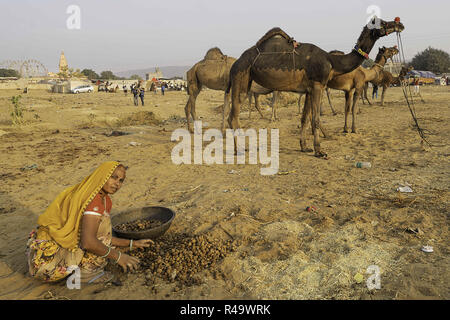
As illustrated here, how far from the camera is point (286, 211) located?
4.24m

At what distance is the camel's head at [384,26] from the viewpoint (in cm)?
604

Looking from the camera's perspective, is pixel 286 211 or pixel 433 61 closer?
pixel 286 211

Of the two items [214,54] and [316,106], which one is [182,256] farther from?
[214,54]

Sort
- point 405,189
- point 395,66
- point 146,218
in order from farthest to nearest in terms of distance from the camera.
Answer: point 395,66 < point 405,189 < point 146,218

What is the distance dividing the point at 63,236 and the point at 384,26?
22.1ft

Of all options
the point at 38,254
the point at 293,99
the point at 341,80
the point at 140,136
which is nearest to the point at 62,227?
the point at 38,254

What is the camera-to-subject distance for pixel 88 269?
2977 mm

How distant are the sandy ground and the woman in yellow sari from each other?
0.20m

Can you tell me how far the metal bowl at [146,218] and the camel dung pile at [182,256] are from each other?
5.5 inches

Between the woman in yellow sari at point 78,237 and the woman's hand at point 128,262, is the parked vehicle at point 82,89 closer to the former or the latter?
the woman in yellow sari at point 78,237

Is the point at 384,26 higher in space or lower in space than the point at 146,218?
higher
